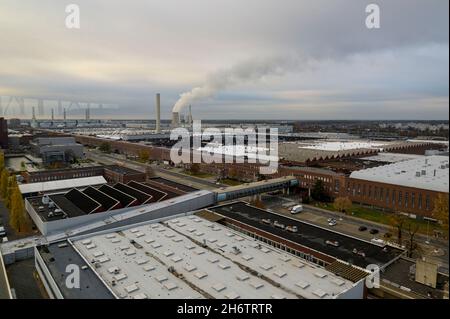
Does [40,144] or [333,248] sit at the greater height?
[40,144]

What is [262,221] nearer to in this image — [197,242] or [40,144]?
[197,242]

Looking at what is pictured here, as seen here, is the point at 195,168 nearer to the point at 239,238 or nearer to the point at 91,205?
the point at 91,205

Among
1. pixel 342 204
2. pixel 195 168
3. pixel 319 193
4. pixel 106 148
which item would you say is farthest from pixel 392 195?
pixel 106 148

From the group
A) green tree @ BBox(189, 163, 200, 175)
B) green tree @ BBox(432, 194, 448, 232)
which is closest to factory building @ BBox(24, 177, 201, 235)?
green tree @ BBox(189, 163, 200, 175)

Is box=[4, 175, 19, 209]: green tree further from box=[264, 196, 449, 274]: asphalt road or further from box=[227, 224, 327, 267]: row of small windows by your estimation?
box=[264, 196, 449, 274]: asphalt road

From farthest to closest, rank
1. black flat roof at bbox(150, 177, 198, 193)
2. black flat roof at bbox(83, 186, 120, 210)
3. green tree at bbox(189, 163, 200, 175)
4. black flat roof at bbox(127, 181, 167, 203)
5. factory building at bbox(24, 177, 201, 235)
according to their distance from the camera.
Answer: green tree at bbox(189, 163, 200, 175) < black flat roof at bbox(150, 177, 198, 193) < black flat roof at bbox(127, 181, 167, 203) < black flat roof at bbox(83, 186, 120, 210) < factory building at bbox(24, 177, 201, 235)
